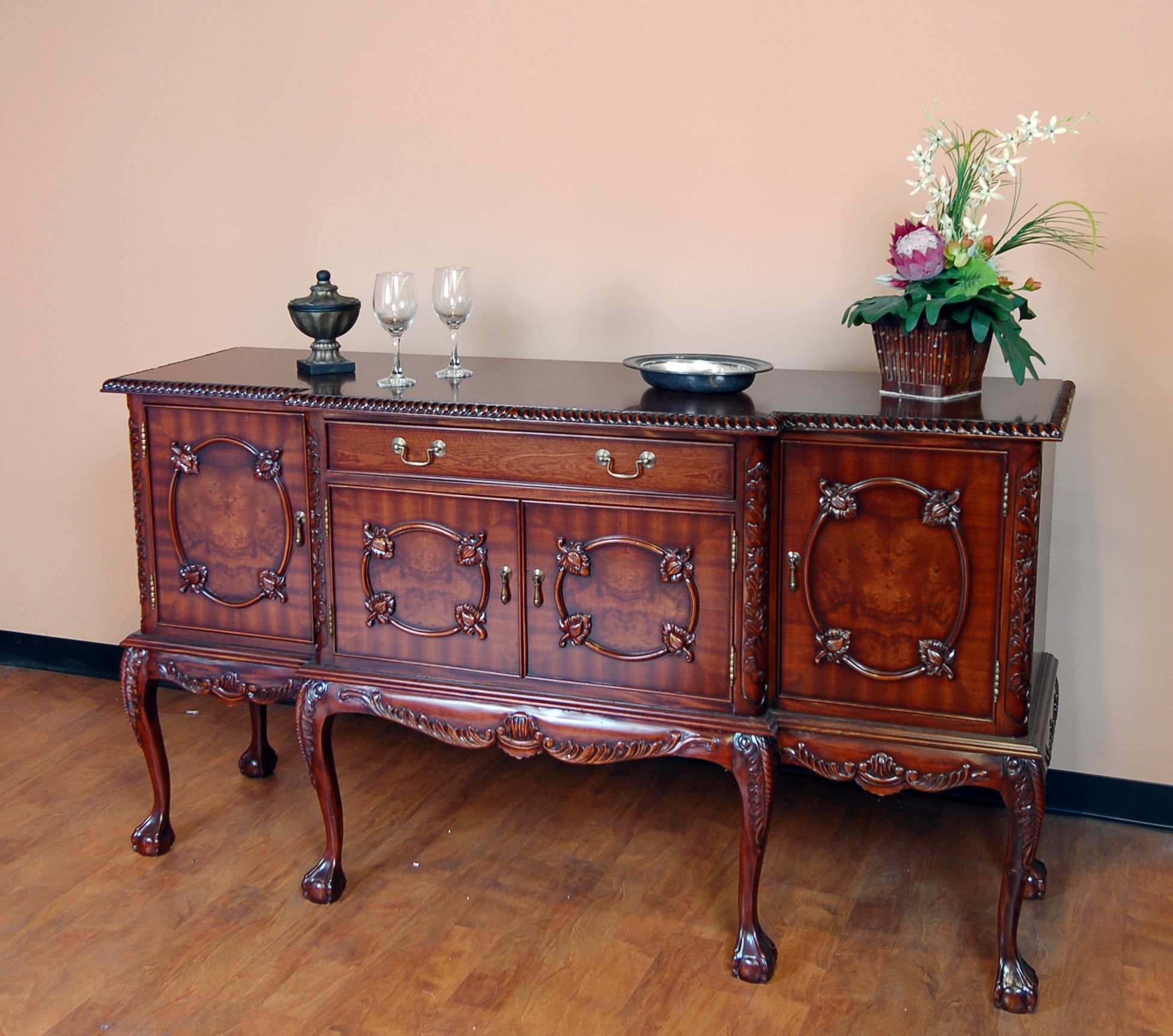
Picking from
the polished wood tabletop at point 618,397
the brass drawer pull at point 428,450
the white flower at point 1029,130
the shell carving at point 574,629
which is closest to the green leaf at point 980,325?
the polished wood tabletop at point 618,397

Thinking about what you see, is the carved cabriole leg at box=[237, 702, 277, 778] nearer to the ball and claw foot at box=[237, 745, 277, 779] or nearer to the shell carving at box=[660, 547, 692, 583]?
the ball and claw foot at box=[237, 745, 277, 779]

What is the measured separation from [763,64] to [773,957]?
1815mm

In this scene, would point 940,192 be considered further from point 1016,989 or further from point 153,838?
Result: point 153,838

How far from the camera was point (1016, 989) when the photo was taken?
219 cm

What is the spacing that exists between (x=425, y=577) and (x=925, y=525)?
0.92 metres

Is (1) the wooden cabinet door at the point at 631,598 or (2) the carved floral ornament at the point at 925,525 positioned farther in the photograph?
(1) the wooden cabinet door at the point at 631,598

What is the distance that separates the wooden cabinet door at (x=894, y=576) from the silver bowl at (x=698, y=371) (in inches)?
7.8

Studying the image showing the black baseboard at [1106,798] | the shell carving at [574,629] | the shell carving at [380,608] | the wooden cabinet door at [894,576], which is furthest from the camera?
the black baseboard at [1106,798]

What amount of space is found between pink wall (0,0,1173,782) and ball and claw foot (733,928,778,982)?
97cm

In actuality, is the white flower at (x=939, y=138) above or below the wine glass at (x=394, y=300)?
above

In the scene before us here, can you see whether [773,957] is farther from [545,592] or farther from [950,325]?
[950,325]

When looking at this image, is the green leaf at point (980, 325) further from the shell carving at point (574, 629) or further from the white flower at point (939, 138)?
the shell carving at point (574, 629)

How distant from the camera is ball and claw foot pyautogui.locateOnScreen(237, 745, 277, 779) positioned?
10.0 ft

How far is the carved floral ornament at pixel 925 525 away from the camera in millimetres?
2119
